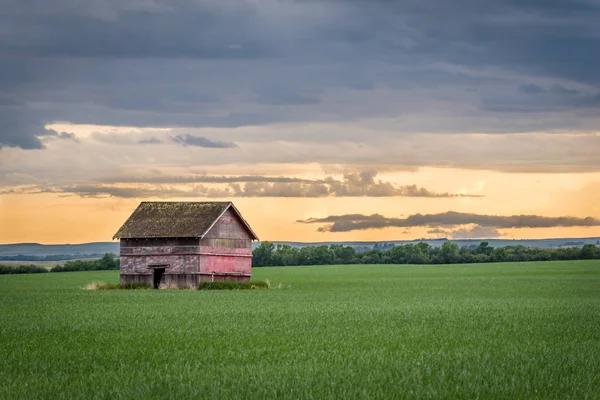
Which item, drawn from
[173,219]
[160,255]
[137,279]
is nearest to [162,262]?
[160,255]

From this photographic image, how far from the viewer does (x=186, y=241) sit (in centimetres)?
6725

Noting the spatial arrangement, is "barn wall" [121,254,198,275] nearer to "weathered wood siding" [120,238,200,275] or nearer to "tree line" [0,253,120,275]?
"weathered wood siding" [120,238,200,275]

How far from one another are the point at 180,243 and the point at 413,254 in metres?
93.0

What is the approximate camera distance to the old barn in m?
67.2

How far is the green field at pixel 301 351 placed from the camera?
1728 cm

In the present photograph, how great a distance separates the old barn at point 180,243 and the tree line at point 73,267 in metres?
62.6

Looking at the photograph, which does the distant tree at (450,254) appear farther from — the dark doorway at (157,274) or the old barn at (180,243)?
the dark doorway at (157,274)

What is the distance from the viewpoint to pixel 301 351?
77.9 feet

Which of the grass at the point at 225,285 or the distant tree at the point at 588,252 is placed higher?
the distant tree at the point at 588,252

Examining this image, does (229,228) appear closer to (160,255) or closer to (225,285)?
(225,285)

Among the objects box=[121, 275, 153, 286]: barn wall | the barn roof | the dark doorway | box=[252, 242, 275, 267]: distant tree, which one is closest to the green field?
the barn roof

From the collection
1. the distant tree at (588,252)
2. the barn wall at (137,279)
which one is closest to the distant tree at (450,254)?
the distant tree at (588,252)

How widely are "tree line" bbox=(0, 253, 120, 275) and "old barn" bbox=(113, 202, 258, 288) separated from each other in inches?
2466

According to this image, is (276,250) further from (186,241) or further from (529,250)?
(186,241)
